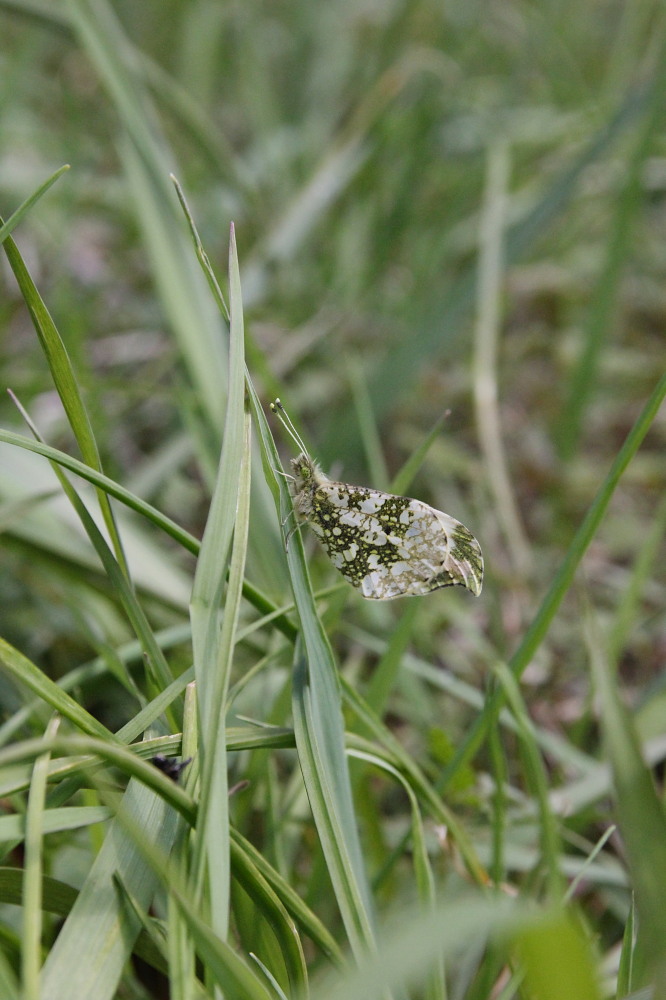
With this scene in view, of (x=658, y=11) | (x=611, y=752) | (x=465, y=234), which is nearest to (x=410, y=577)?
(x=611, y=752)

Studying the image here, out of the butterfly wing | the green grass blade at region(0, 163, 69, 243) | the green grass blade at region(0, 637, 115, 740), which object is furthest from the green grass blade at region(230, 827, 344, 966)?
the green grass blade at region(0, 163, 69, 243)

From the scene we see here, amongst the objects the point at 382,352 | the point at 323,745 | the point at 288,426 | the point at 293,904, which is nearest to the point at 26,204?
the point at 288,426

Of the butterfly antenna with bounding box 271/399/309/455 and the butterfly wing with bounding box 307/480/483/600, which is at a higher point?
the butterfly antenna with bounding box 271/399/309/455

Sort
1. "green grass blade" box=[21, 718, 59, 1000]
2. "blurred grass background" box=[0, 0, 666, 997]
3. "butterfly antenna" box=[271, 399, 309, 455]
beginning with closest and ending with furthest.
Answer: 1. "green grass blade" box=[21, 718, 59, 1000]
2. "butterfly antenna" box=[271, 399, 309, 455]
3. "blurred grass background" box=[0, 0, 666, 997]

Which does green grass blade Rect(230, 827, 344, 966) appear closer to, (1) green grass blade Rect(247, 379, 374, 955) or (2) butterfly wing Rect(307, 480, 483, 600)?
(1) green grass blade Rect(247, 379, 374, 955)

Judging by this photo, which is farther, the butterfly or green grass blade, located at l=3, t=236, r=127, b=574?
the butterfly

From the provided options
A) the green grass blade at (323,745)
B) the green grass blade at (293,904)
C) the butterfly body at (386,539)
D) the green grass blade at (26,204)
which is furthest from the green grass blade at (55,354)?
the green grass blade at (293,904)

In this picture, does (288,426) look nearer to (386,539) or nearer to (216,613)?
(386,539)
